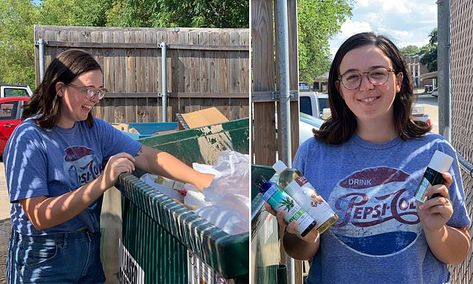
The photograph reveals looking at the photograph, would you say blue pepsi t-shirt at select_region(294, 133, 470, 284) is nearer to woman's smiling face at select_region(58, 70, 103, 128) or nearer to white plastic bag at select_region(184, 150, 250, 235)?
white plastic bag at select_region(184, 150, 250, 235)

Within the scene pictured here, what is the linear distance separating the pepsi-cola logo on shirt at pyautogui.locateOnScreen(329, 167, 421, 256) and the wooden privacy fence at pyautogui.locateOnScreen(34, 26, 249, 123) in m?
8.15

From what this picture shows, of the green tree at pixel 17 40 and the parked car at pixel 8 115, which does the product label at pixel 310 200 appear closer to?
the parked car at pixel 8 115

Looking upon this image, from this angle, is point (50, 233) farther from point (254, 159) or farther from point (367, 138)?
point (367, 138)

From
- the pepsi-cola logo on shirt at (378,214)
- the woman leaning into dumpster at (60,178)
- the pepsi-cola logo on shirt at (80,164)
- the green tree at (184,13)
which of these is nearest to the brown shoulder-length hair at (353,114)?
the pepsi-cola logo on shirt at (378,214)

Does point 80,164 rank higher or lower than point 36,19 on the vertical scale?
lower

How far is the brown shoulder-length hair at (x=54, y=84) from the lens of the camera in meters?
2.54

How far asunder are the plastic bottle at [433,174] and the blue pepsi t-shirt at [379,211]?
6 cm

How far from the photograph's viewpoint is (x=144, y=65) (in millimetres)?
10914

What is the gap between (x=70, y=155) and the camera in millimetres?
2551

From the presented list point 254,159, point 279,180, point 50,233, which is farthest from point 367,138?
point 50,233

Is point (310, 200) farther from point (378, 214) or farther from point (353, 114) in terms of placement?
point (353, 114)

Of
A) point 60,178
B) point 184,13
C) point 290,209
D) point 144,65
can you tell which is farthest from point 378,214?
point 144,65

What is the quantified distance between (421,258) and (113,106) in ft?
31.6

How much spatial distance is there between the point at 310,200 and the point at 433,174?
33cm
